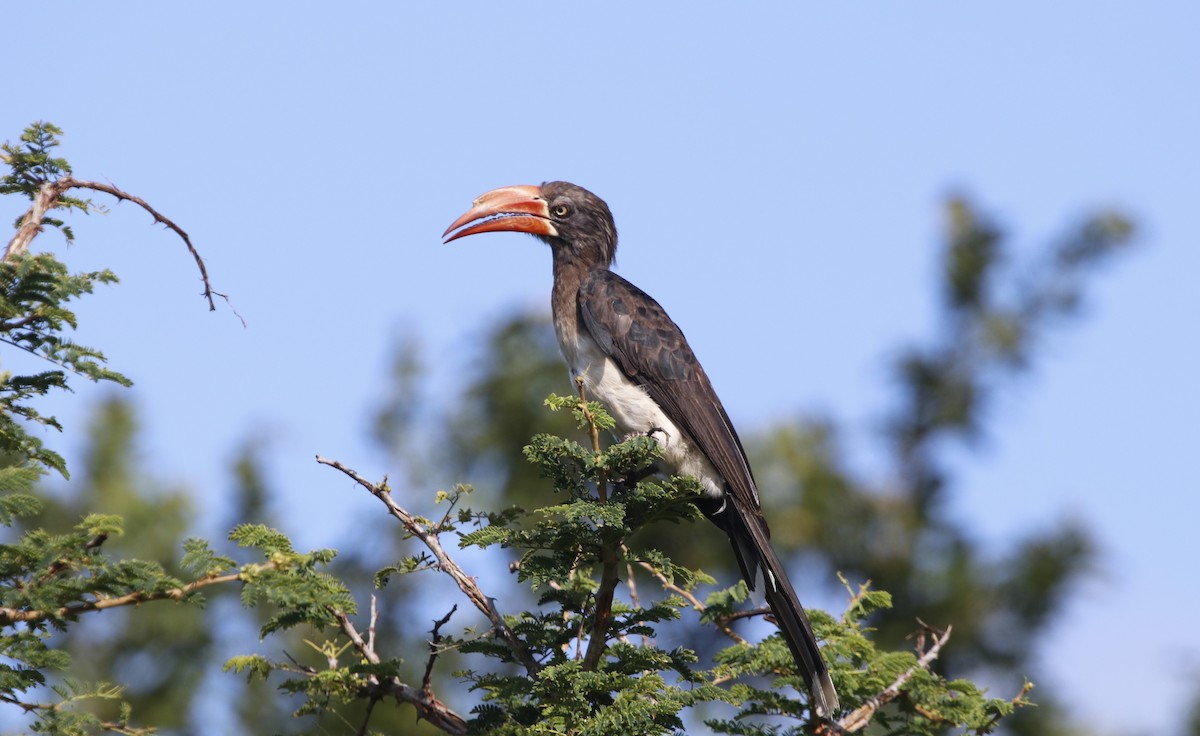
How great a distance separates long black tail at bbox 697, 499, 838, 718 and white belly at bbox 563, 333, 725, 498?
19cm

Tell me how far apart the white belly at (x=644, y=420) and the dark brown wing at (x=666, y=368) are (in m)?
0.05

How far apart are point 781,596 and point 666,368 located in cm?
137

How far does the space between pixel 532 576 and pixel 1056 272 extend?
26.5 feet

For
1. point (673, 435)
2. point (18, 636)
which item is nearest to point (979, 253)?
point (673, 435)

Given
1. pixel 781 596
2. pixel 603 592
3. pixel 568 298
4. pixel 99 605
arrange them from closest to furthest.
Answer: pixel 99 605
pixel 603 592
pixel 781 596
pixel 568 298

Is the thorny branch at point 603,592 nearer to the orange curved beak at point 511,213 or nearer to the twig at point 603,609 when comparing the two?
the twig at point 603,609

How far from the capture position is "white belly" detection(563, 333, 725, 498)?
6184 mm

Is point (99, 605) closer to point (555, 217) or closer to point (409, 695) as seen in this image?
point (409, 695)

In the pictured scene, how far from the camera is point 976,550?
400 inches

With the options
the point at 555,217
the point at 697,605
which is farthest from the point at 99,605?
the point at 555,217

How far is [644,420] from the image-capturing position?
6.20 metres

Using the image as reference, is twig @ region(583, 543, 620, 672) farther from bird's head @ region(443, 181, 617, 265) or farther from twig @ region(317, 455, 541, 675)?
bird's head @ region(443, 181, 617, 265)

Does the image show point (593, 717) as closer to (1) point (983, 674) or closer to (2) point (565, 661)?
(2) point (565, 661)

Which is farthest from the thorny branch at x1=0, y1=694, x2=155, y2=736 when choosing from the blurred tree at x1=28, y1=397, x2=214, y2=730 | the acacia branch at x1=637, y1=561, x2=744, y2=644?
the blurred tree at x1=28, y1=397, x2=214, y2=730
